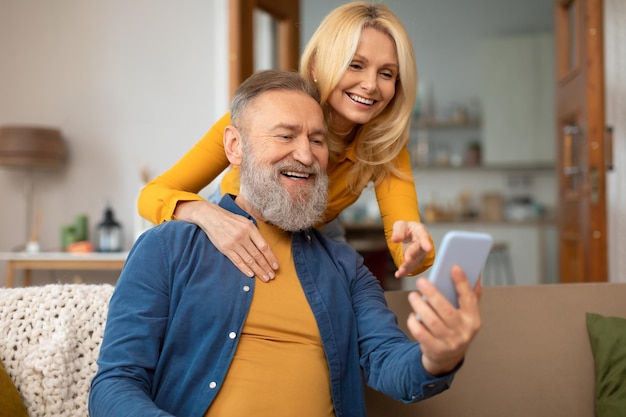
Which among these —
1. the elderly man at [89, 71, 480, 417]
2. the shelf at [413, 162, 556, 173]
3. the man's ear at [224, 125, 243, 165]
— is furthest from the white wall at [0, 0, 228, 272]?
the shelf at [413, 162, 556, 173]

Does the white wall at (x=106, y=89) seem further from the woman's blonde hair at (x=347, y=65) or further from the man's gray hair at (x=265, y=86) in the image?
the man's gray hair at (x=265, y=86)

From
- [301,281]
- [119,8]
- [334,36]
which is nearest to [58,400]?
[301,281]

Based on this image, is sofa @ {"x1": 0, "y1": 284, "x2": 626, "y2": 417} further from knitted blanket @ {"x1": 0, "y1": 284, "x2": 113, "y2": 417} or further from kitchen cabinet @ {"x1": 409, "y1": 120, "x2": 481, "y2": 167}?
kitchen cabinet @ {"x1": 409, "y1": 120, "x2": 481, "y2": 167}

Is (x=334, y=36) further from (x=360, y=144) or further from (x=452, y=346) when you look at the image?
(x=452, y=346)

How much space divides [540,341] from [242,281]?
918mm

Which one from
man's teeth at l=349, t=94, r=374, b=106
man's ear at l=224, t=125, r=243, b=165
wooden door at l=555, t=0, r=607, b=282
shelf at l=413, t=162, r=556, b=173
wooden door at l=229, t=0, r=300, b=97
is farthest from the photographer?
shelf at l=413, t=162, r=556, b=173

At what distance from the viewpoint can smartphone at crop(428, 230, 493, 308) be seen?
1.07 meters

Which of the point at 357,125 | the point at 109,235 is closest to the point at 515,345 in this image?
the point at 357,125

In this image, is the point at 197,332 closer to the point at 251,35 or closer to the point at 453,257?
the point at 453,257

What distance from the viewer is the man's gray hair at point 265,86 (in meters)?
1.63

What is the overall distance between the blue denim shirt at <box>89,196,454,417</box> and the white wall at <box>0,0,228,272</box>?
128 inches

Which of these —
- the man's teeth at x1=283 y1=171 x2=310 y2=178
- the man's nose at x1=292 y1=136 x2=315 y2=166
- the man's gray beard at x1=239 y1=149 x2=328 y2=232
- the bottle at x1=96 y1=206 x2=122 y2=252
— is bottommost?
the bottle at x1=96 y1=206 x2=122 y2=252

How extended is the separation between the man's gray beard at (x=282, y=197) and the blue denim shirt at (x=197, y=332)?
0.07m

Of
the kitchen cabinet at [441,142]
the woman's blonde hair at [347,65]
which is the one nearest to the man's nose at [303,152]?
the woman's blonde hair at [347,65]
